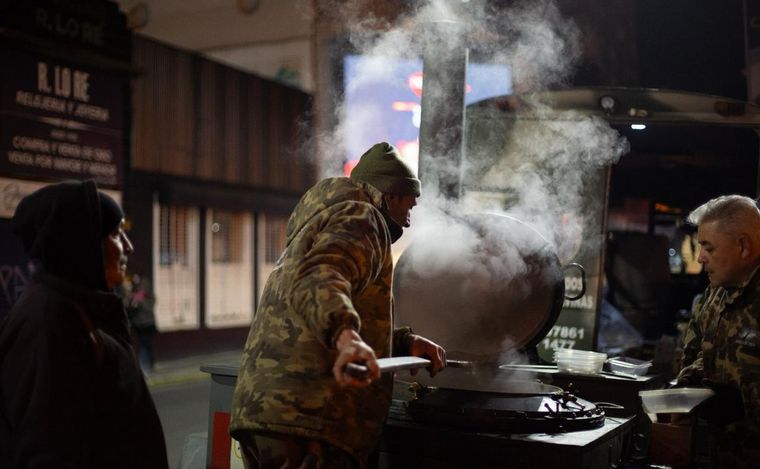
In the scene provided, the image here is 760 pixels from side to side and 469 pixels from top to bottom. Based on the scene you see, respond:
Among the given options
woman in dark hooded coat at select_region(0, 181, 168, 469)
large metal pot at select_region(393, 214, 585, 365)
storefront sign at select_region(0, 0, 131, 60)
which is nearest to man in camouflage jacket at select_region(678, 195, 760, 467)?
large metal pot at select_region(393, 214, 585, 365)

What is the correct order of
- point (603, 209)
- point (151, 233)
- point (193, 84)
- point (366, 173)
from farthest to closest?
point (193, 84)
point (151, 233)
point (603, 209)
point (366, 173)

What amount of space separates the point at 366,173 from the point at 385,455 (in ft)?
4.39

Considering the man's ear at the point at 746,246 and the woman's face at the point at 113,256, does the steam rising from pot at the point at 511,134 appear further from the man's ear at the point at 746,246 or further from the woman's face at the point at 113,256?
the woman's face at the point at 113,256

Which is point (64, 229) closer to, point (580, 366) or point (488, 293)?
point (488, 293)

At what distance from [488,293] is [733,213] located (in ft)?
4.33

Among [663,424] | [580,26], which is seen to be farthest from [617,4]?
[663,424]

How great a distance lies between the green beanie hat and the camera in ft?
11.6

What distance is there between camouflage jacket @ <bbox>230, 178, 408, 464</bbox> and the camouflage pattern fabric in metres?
1.72

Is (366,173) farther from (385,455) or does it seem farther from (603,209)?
(603,209)

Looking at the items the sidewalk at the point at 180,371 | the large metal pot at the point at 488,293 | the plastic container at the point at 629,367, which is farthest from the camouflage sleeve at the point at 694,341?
the sidewalk at the point at 180,371

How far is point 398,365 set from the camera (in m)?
3.03

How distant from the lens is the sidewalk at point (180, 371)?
13.8 metres

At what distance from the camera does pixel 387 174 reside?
354cm

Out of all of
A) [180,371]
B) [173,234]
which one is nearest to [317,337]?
[180,371]
